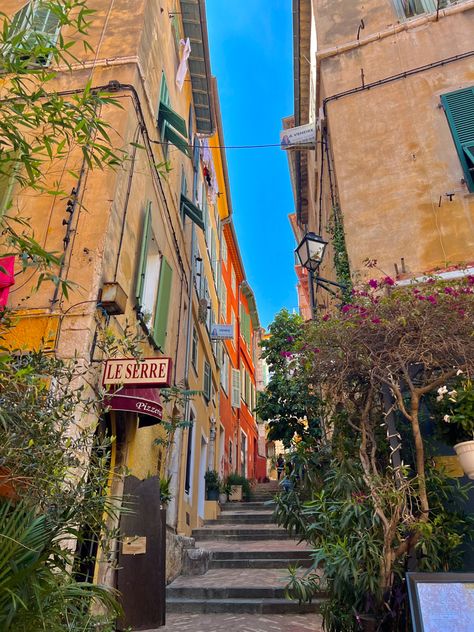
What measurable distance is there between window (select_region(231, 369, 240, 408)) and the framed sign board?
17.2 meters

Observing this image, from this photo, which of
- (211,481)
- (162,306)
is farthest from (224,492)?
(162,306)

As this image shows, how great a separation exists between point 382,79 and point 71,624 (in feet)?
29.8

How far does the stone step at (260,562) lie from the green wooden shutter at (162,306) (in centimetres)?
374

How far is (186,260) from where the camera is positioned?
1111 cm

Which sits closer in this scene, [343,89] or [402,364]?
[402,364]

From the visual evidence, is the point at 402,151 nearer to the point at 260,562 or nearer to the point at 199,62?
the point at 260,562

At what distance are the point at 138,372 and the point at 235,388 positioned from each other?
16.0 meters

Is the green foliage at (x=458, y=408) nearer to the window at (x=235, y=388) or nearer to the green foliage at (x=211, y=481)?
the green foliage at (x=211, y=481)

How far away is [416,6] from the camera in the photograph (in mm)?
8750

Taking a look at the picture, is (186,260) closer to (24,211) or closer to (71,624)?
(24,211)

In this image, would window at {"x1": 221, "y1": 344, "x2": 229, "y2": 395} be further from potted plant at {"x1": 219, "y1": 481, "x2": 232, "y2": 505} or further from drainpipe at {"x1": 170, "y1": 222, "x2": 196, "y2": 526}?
drainpipe at {"x1": 170, "y1": 222, "x2": 196, "y2": 526}

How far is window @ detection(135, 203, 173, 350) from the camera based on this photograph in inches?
274

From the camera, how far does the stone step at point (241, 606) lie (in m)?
5.41

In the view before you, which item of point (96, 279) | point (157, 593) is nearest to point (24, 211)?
point (96, 279)
